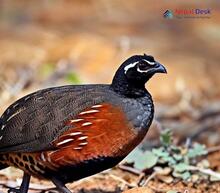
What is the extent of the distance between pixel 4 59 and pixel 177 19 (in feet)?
10.1

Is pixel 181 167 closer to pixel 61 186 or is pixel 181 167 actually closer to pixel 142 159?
pixel 142 159

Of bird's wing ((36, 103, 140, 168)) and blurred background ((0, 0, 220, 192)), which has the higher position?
blurred background ((0, 0, 220, 192))

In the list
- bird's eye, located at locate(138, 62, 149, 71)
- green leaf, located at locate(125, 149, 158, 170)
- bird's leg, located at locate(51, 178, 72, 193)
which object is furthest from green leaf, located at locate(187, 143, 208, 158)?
bird's leg, located at locate(51, 178, 72, 193)

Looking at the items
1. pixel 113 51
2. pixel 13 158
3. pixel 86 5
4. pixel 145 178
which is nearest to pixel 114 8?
pixel 86 5

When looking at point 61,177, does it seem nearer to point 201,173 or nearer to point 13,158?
point 13,158

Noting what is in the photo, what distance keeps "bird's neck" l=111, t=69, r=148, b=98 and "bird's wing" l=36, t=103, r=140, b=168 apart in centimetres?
14

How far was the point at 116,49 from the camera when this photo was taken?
986 centimetres

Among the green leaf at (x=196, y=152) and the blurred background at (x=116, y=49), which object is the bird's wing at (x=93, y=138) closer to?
the green leaf at (x=196, y=152)

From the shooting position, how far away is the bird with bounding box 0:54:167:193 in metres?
4.75

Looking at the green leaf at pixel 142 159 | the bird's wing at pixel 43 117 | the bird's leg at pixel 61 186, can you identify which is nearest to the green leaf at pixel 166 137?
the green leaf at pixel 142 159

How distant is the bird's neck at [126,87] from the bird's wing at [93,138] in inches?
5.7

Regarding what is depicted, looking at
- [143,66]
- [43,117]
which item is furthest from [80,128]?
[143,66]

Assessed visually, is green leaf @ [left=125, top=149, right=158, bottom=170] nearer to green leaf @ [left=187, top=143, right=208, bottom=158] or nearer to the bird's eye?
green leaf @ [left=187, top=143, right=208, bottom=158]

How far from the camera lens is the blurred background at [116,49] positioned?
821cm
